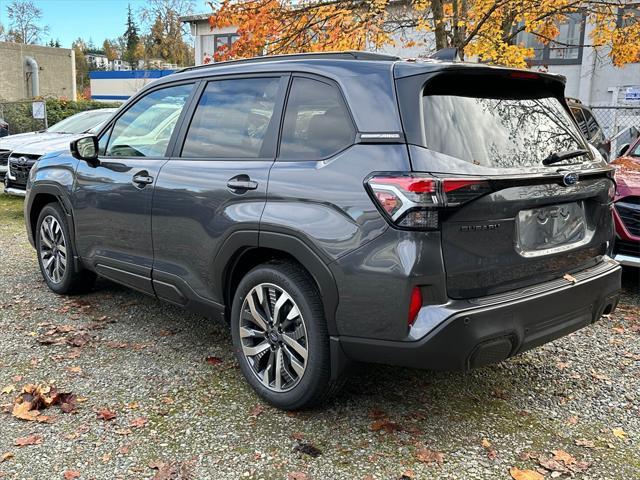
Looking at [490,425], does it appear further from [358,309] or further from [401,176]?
[401,176]

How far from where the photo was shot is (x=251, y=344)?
350cm

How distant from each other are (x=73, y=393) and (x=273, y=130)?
190 cm

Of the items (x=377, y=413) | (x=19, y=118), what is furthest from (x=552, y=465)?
(x=19, y=118)

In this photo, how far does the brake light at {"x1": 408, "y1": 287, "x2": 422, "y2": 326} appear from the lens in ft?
8.89

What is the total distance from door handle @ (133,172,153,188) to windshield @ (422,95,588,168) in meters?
2.00

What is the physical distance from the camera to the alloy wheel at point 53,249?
525cm

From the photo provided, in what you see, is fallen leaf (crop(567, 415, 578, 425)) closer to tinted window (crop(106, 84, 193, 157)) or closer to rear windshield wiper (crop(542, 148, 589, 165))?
rear windshield wiper (crop(542, 148, 589, 165))

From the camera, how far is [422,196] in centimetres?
266

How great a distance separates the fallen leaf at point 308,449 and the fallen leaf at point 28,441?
1.28 meters

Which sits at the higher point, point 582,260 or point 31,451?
point 582,260

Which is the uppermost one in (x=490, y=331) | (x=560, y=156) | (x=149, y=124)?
(x=149, y=124)

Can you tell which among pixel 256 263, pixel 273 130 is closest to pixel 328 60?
pixel 273 130

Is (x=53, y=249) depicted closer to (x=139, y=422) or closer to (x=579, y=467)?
(x=139, y=422)

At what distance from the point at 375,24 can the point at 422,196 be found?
7.67 m
